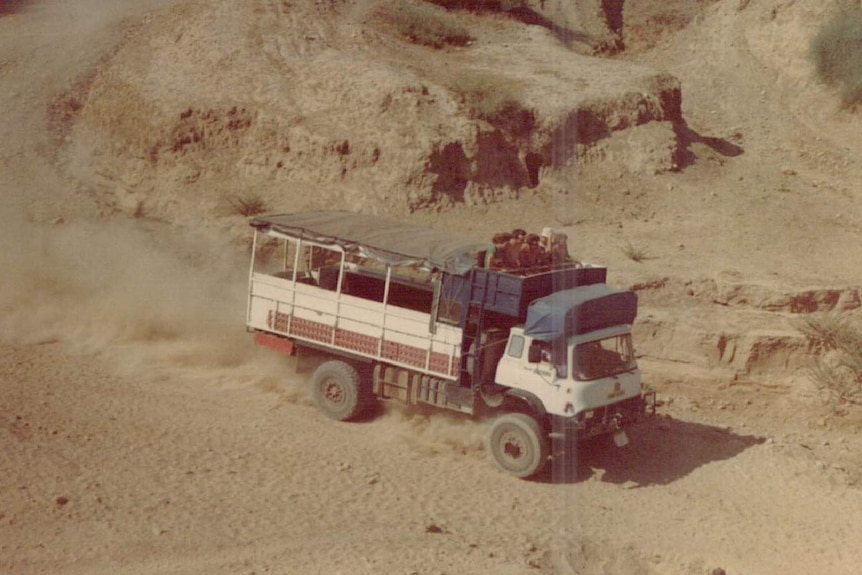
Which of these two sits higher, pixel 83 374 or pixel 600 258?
pixel 600 258

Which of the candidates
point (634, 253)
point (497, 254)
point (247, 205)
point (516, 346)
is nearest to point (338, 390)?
point (516, 346)

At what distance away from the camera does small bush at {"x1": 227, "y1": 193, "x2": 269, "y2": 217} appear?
2166 cm

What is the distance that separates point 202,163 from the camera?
2331 cm

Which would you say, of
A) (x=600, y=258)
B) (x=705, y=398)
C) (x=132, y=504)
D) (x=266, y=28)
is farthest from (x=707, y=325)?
(x=266, y=28)

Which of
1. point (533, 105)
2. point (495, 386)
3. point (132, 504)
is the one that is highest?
point (533, 105)

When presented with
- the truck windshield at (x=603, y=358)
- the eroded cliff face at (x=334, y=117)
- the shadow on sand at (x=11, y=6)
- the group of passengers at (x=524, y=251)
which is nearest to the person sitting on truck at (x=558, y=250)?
the group of passengers at (x=524, y=251)

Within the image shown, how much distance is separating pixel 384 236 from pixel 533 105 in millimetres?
11270

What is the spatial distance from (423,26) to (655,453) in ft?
54.0

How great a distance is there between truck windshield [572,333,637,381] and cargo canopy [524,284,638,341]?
0.20 metres

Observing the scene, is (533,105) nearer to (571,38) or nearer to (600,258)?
(600,258)

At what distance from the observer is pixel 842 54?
3089 centimetres

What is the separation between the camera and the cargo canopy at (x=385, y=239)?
44.0 feet

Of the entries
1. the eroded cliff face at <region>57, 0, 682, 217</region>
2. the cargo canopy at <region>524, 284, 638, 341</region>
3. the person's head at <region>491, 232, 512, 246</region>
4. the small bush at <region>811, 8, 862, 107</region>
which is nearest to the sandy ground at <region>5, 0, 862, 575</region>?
the eroded cliff face at <region>57, 0, 682, 217</region>

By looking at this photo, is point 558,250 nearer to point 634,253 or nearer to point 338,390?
point 338,390
